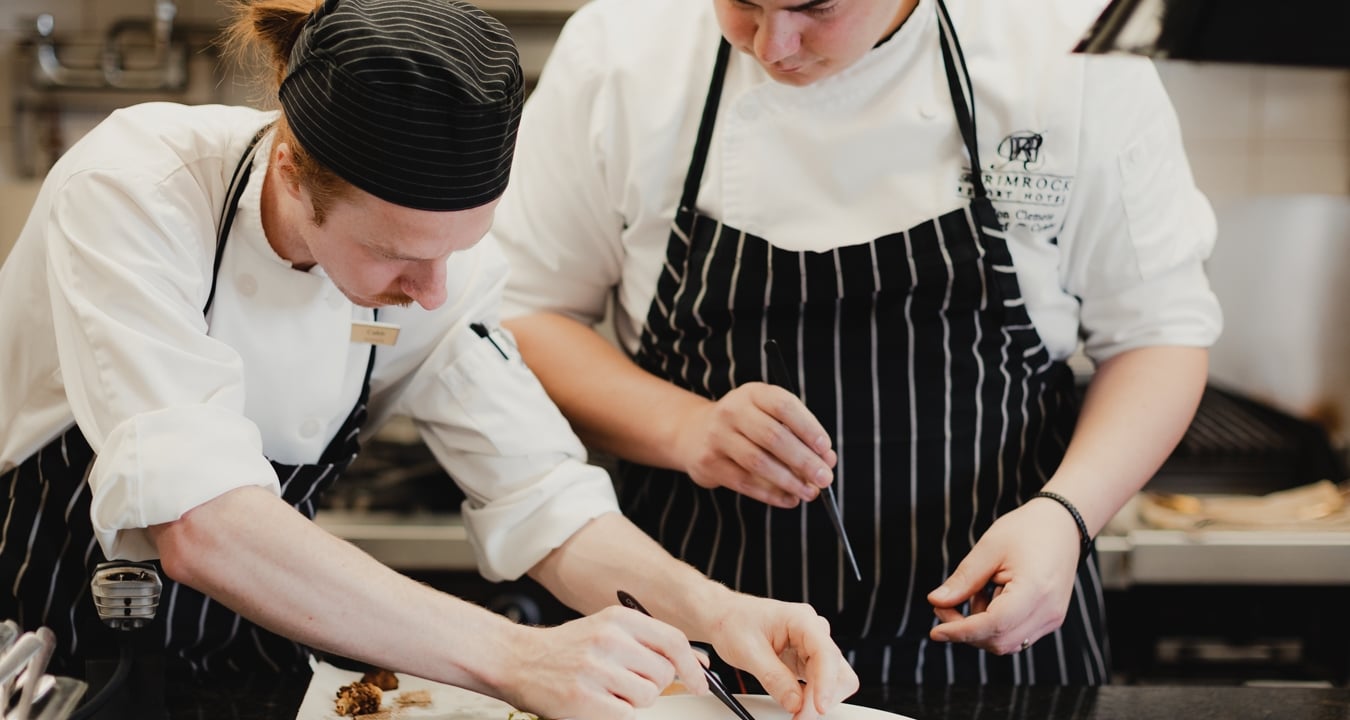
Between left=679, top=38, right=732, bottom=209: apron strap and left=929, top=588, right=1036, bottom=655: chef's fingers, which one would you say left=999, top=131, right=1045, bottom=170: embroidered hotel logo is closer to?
left=679, top=38, right=732, bottom=209: apron strap

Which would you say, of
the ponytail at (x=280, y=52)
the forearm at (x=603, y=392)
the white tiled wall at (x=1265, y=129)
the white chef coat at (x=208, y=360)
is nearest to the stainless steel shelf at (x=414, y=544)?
the forearm at (x=603, y=392)

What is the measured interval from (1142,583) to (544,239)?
4.07 feet

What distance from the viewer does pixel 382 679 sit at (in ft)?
3.87

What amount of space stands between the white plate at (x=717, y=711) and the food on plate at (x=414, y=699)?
0.70 ft

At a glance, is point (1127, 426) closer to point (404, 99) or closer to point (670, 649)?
point (670, 649)

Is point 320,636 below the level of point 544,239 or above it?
below

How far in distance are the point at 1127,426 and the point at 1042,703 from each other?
1.17ft

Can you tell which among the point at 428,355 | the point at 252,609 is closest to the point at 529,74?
the point at 428,355

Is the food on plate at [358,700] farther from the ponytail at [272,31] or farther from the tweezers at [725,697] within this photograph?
the ponytail at [272,31]

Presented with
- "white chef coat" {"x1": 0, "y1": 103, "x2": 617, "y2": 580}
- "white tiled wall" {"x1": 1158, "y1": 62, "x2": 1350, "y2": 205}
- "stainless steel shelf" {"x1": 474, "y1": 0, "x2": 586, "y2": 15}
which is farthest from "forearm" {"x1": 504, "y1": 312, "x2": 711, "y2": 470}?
"white tiled wall" {"x1": 1158, "y1": 62, "x2": 1350, "y2": 205}

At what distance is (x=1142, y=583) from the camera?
82.2 inches

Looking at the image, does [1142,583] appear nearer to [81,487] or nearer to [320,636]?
[320,636]

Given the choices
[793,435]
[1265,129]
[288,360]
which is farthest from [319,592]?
[1265,129]

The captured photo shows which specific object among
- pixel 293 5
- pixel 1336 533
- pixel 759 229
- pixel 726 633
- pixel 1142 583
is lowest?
pixel 1142 583
